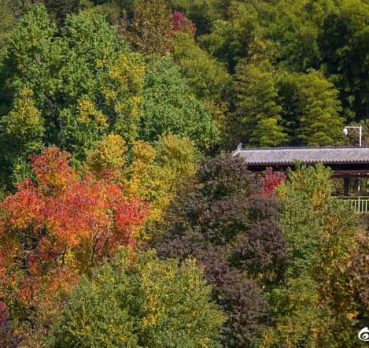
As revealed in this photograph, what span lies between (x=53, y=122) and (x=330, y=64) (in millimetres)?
14860

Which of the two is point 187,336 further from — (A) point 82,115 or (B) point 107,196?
(A) point 82,115

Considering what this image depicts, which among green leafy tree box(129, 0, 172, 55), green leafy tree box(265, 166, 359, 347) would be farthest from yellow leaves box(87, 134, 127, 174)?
green leafy tree box(129, 0, 172, 55)

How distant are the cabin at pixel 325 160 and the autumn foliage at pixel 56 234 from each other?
6.50m

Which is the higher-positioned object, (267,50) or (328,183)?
(267,50)

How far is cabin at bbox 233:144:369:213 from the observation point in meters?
31.6

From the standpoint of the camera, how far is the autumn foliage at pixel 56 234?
25.3 metres

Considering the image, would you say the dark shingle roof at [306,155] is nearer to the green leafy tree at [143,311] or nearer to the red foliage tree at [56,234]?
the red foliage tree at [56,234]

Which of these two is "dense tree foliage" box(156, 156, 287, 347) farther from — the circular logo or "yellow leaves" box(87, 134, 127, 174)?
the circular logo

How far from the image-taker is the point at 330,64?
146ft

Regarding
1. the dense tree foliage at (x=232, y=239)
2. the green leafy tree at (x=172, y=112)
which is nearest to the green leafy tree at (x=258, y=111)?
the green leafy tree at (x=172, y=112)

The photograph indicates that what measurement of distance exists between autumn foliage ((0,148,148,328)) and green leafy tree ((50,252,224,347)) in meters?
4.96

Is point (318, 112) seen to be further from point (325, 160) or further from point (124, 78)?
Result: point (124, 78)

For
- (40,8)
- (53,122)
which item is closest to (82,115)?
→ (53,122)

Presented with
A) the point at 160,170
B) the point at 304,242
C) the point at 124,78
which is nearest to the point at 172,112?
the point at 124,78
